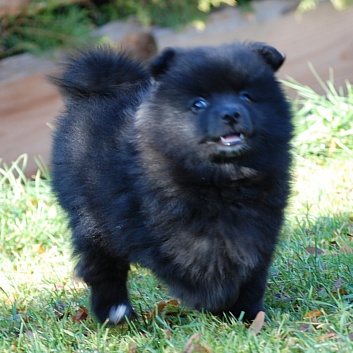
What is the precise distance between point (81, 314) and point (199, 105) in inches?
56.7

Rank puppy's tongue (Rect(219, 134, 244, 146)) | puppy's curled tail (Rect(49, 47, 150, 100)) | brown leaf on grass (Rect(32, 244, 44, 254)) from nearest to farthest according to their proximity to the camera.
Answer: puppy's tongue (Rect(219, 134, 244, 146)) → puppy's curled tail (Rect(49, 47, 150, 100)) → brown leaf on grass (Rect(32, 244, 44, 254))

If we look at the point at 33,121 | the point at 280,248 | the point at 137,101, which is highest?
the point at 137,101

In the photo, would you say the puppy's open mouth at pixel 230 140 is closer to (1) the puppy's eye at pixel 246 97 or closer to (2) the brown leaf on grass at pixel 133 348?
(1) the puppy's eye at pixel 246 97

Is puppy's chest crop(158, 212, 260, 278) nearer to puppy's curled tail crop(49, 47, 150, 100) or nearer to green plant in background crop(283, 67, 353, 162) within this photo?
puppy's curled tail crop(49, 47, 150, 100)

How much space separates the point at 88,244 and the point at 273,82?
49.2 inches

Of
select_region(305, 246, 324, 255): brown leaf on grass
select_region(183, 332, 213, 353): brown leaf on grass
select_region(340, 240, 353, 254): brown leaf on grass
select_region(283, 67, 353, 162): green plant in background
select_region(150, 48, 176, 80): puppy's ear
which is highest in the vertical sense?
select_region(150, 48, 176, 80): puppy's ear

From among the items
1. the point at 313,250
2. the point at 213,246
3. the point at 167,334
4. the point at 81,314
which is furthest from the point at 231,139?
the point at 313,250

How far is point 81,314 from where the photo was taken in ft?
13.4

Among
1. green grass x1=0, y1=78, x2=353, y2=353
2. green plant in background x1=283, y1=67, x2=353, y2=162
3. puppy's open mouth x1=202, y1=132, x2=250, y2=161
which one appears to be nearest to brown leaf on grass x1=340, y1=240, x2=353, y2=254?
green grass x1=0, y1=78, x2=353, y2=353

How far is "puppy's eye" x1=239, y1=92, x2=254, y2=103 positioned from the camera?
3326 mm

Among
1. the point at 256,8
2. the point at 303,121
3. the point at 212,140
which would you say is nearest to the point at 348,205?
the point at 303,121

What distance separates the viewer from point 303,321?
3.47m

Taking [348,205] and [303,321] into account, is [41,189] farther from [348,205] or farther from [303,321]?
[303,321]

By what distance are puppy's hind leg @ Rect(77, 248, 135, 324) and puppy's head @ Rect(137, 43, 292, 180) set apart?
79 centimetres
